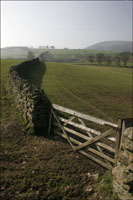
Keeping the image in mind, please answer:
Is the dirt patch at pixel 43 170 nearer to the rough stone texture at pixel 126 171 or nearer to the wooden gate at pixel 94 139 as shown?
the wooden gate at pixel 94 139

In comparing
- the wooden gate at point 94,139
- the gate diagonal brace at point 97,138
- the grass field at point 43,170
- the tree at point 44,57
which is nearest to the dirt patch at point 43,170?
the grass field at point 43,170

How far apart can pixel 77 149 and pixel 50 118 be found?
228 centimetres

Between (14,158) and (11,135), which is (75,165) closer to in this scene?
(14,158)

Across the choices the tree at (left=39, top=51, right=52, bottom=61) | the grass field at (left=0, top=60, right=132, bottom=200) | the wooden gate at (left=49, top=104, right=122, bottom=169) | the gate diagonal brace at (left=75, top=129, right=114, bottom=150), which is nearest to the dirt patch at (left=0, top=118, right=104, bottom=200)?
the grass field at (left=0, top=60, right=132, bottom=200)

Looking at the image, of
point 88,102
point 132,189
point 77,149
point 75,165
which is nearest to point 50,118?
point 77,149

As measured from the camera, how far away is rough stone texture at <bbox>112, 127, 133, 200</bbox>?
172 inches

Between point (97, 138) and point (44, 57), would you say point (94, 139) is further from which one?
point (44, 57)

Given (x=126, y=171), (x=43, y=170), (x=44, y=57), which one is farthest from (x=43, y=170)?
(x=44, y=57)

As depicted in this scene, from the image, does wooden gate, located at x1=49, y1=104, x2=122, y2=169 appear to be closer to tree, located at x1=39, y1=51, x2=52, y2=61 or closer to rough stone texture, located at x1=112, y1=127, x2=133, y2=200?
rough stone texture, located at x1=112, y1=127, x2=133, y2=200

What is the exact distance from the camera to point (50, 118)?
27.8 feet

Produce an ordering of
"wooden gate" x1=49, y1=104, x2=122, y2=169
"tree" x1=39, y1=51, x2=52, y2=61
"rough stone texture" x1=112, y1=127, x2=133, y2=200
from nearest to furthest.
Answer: "rough stone texture" x1=112, y1=127, x2=133, y2=200 < "wooden gate" x1=49, y1=104, x2=122, y2=169 < "tree" x1=39, y1=51, x2=52, y2=61

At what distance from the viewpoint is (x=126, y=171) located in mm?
4434

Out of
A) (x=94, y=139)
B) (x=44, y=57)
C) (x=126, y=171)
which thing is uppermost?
(x=44, y=57)

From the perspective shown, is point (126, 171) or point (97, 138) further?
point (97, 138)
